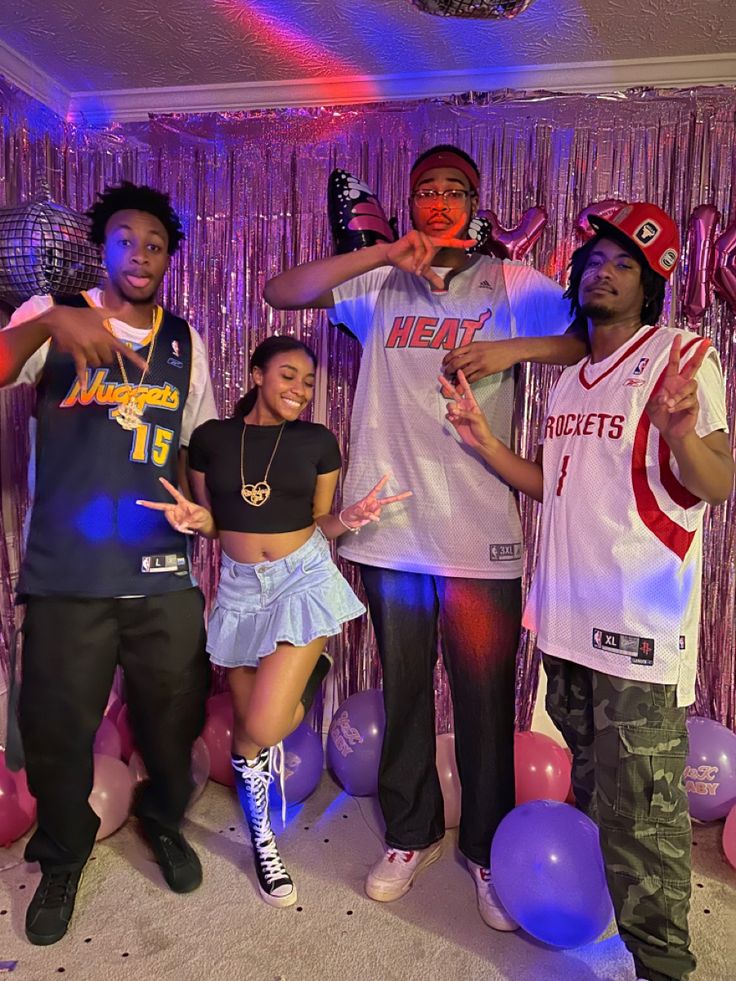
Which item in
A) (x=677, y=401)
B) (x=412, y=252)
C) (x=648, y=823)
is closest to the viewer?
(x=677, y=401)

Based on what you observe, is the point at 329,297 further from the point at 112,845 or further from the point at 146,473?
the point at 112,845

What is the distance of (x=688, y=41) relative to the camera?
2.61 metres

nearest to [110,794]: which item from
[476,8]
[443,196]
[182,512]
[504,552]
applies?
[182,512]

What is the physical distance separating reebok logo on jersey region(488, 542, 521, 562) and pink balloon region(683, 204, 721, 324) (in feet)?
4.13

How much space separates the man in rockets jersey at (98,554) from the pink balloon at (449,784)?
91 cm

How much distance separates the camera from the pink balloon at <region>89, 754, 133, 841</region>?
2412mm

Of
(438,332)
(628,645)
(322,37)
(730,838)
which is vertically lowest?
(730,838)

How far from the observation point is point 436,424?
2.19 m

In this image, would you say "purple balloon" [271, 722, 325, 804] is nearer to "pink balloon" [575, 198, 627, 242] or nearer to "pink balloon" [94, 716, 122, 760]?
"pink balloon" [94, 716, 122, 760]

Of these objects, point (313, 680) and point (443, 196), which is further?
point (313, 680)

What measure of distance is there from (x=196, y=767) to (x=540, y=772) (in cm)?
114

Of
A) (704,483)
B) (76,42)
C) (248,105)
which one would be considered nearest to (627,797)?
(704,483)

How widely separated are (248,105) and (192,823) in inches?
109

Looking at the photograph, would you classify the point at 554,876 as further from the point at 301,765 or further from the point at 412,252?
the point at 412,252
